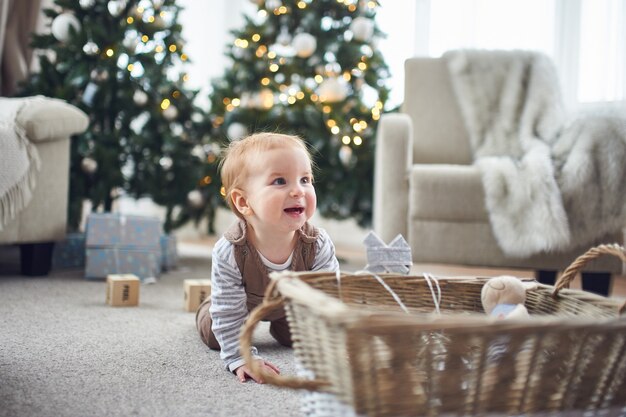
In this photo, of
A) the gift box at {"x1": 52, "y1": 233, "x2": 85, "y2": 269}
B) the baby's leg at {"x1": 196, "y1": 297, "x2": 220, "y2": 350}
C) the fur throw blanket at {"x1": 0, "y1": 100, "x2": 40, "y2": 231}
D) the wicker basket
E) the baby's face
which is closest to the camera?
the wicker basket

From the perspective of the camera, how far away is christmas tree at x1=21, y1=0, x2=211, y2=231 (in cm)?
289

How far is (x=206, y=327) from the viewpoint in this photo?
5.02 feet

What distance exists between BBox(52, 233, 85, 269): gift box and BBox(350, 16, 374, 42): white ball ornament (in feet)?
5.12

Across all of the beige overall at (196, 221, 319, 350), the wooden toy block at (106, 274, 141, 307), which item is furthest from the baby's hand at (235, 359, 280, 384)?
the wooden toy block at (106, 274, 141, 307)

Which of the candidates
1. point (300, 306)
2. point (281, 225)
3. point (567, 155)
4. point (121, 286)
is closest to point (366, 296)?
point (281, 225)

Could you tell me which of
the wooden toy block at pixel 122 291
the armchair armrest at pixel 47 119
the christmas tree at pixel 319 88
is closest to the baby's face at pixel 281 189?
the wooden toy block at pixel 122 291

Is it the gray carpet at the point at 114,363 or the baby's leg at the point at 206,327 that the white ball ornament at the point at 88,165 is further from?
the baby's leg at the point at 206,327

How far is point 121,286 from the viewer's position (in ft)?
6.57

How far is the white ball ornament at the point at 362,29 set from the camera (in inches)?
129

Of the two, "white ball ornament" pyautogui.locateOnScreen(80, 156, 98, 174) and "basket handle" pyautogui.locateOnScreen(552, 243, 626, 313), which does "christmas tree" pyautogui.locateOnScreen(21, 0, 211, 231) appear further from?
"basket handle" pyautogui.locateOnScreen(552, 243, 626, 313)

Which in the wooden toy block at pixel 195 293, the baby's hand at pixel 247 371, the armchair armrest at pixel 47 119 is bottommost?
the wooden toy block at pixel 195 293

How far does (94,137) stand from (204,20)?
1.90 metres

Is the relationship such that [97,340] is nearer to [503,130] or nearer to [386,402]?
[386,402]

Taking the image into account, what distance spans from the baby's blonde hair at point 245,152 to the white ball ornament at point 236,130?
1.78 metres
